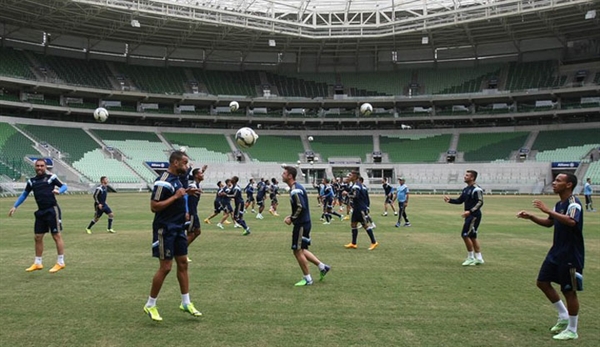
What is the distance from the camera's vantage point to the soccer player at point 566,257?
603cm

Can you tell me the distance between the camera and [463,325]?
6.50 meters

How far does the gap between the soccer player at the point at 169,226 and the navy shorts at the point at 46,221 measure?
14.7ft

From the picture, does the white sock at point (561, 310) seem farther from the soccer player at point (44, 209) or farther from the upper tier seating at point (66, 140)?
the upper tier seating at point (66, 140)

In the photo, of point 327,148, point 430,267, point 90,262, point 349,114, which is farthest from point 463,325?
point 349,114

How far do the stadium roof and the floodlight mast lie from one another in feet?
0.34

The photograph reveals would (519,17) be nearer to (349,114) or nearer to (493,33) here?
(493,33)

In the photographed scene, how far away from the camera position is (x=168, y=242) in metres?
6.63

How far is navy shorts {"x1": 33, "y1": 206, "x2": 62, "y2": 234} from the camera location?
9961 millimetres

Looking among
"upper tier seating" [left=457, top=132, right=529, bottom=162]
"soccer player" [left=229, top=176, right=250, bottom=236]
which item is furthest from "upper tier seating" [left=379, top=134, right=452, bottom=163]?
"soccer player" [left=229, top=176, right=250, bottom=236]

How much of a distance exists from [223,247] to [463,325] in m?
8.49

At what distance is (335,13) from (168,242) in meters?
52.4

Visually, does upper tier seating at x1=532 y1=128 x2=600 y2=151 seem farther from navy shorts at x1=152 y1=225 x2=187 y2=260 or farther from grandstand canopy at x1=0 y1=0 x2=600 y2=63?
navy shorts at x1=152 y1=225 x2=187 y2=260

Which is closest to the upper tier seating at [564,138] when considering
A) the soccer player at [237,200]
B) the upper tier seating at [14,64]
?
the soccer player at [237,200]

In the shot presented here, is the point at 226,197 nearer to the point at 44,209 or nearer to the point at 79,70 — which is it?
the point at 44,209
